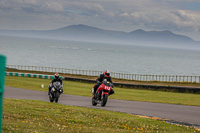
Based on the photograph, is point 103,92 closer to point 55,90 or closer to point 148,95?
point 55,90

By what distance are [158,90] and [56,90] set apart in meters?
19.0

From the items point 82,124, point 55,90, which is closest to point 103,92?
point 55,90

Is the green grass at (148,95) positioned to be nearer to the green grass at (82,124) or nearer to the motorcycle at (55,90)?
the motorcycle at (55,90)

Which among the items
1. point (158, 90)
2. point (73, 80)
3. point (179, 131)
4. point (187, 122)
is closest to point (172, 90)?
point (158, 90)

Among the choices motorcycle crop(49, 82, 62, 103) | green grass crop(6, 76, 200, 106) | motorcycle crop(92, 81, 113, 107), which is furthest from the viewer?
green grass crop(6, 76, 200, 106)

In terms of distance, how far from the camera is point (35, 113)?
41.1ft

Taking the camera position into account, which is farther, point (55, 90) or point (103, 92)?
point (55, 90)

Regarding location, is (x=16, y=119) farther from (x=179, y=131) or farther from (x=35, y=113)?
(x=179, y=131)

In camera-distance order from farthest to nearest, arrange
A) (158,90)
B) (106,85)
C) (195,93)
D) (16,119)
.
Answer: (158,90) → (195,93) → (106,85) → (16,119)

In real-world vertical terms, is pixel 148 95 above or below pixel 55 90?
below

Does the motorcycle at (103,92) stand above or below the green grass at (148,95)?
above

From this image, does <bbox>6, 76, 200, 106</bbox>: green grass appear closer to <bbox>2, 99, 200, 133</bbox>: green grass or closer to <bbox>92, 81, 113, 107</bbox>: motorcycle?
<bbox>92, 81, 113, 107</bbox>: motorcycle

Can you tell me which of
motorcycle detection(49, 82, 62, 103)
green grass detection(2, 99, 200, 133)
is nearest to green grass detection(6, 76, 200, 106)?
motorcycle detection(49, 82, 62, 103)

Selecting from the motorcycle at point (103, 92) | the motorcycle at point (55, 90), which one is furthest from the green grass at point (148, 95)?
the motorcycle at point (55, 90)
